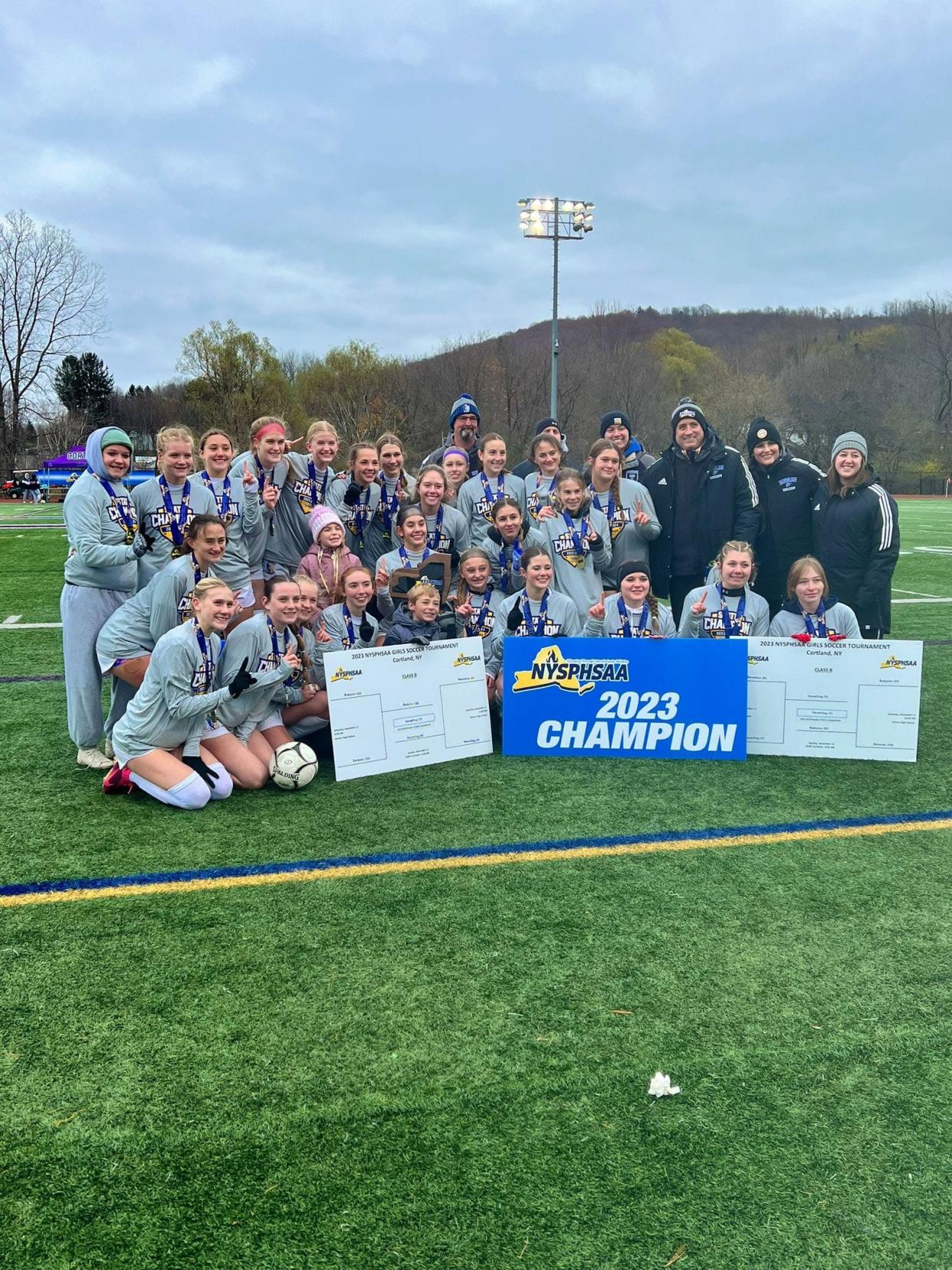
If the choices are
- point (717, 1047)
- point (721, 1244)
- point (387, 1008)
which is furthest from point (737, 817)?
point (721, 1244)

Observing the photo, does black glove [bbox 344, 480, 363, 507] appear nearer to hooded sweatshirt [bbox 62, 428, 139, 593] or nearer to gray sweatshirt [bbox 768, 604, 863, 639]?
hooded sweatshirt [bbox 62, 428, 139, 593]

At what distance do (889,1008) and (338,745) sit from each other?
10.5 feet

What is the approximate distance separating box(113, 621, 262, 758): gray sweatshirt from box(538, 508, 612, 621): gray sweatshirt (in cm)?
255

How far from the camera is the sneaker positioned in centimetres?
499

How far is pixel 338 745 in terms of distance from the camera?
5266 millimetres

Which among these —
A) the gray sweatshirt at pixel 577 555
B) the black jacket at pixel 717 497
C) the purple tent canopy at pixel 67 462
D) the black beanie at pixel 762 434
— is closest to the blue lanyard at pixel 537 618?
the gray sweatshirt at pixel 577 555

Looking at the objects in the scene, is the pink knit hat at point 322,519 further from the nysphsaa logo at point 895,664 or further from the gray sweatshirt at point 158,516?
the nysphsaa logo at point 895,664

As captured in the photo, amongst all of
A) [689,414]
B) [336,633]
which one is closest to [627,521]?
[689,414]

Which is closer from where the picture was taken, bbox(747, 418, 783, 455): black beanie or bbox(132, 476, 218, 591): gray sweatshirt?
bbox(132, 476, 218, 591): gray sweatshirt

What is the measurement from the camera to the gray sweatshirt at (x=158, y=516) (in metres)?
5.41

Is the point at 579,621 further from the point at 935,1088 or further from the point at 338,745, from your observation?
the point at 935,1088

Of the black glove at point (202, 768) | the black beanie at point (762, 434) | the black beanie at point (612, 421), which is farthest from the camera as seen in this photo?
the black beanie at point (612, 421)

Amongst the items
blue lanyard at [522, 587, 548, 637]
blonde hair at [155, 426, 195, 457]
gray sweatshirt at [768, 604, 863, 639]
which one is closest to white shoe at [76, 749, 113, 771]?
blonde hair at [155, 426, 195, 457]

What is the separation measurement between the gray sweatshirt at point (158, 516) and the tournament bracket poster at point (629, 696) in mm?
2107
